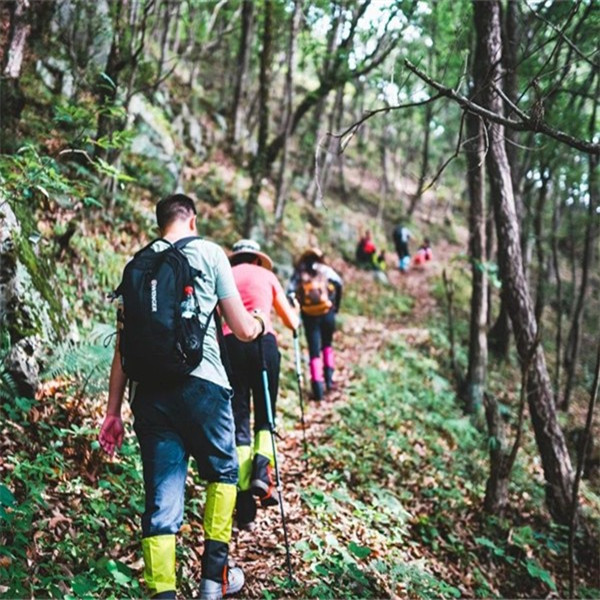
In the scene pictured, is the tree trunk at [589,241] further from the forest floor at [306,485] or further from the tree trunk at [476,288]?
the forest floor at [306,485]

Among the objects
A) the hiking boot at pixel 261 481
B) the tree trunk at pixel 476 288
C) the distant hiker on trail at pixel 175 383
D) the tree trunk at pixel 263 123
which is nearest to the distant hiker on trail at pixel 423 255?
the tree trunk at pixel 263 123

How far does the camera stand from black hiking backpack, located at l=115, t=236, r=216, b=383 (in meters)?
3.00

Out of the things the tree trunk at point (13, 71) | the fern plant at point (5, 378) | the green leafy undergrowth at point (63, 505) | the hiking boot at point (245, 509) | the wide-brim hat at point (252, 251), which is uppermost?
the tree trunk at point (13, 71)

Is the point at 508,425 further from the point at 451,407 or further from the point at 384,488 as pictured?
the point at 384,488

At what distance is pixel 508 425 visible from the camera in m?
11.8

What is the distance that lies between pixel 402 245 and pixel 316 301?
51.4 feet

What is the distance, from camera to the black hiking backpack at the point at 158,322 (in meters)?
3.00

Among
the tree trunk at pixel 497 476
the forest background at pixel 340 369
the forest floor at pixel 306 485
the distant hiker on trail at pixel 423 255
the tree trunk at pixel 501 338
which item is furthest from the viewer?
the distant hiker on trail at pixel 423 255

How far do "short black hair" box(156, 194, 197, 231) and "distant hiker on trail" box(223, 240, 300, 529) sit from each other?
138cm

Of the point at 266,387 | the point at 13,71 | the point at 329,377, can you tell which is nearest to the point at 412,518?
the point at 266,387

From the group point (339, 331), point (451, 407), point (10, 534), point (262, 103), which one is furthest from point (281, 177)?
point (10, 534)

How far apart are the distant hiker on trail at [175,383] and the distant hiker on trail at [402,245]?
20.4m

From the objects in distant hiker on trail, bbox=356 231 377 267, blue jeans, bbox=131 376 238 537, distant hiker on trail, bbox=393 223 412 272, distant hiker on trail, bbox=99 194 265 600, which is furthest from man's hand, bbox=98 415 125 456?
distant hiker on trail, bbox=393 223 412 272

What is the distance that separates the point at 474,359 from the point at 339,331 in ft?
13.0
